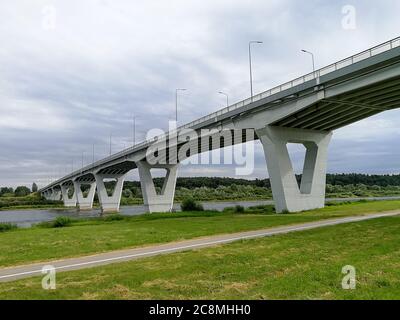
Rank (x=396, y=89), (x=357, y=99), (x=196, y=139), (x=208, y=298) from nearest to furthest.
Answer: (x=208, y=298), (x=396, y=89), (x=357, y=99), (x=196, y=139)

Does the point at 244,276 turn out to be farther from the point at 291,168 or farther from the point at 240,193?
the point at 240,193

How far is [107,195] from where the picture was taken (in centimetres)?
10338

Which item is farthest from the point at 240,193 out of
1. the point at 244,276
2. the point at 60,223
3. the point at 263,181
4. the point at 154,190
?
the point at 244,276

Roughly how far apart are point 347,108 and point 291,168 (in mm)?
8315

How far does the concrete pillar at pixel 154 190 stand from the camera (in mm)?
74875

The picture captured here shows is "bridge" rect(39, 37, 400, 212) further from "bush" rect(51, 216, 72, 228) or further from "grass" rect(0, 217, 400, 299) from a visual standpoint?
"bush" rect(51, 216, 72, 228)

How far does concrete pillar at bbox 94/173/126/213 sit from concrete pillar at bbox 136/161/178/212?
2662cm

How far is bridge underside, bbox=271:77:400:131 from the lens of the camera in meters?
31.2
